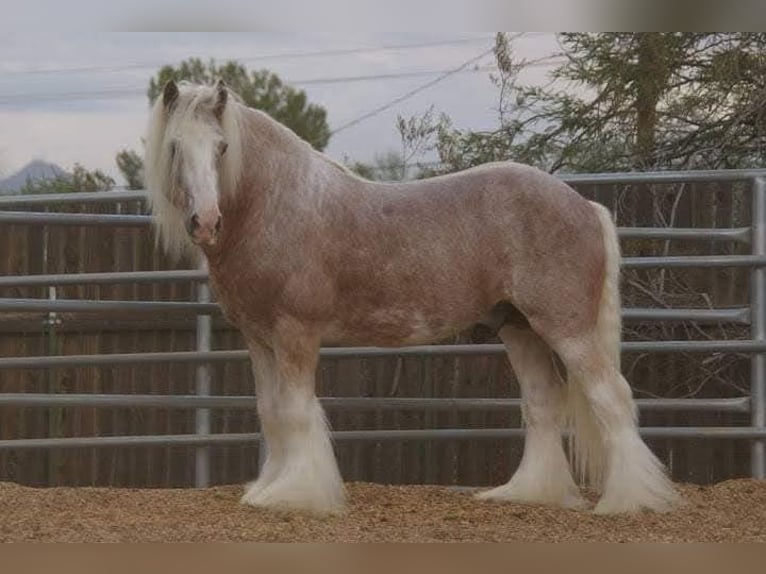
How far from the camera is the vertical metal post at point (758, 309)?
5.03 metres

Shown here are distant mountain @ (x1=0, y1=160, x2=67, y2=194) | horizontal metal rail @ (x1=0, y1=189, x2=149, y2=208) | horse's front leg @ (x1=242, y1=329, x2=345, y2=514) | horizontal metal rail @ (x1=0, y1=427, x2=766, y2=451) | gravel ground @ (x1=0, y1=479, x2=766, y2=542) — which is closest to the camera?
gravel ground @ (x1=0, y1=479, x2=766, y2=542)

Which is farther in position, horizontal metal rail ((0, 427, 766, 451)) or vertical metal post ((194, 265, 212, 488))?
vertical metal post ((194, 265, 212, 488))

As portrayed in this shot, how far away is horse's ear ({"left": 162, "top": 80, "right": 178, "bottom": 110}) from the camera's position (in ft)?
13.1

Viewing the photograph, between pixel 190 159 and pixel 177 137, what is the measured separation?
0.35 feet

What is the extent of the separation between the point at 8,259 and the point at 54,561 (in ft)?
14.8

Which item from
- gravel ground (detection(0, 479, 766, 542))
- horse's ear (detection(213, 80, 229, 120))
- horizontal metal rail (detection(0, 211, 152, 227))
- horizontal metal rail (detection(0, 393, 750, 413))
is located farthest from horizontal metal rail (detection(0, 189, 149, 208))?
gravel ground (detection(0, 479, 766, 542))

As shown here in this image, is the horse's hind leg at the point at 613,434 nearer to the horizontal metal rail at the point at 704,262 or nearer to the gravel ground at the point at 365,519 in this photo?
the gravel ground at the point at 365,519

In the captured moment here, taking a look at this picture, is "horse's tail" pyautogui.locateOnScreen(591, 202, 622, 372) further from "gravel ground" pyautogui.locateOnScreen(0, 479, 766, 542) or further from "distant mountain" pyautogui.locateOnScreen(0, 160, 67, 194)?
"distant mountain" pyautogui.locateOnScreen(0, 160, 67, 194)

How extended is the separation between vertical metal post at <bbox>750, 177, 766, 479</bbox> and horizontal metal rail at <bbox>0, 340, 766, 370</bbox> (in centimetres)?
11

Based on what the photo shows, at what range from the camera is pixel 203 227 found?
3732 mm

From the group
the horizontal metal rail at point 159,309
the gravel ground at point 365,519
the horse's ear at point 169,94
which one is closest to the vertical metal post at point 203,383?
the horizontal metal rail at point 159,309

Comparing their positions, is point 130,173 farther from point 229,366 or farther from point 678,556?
point 678,556

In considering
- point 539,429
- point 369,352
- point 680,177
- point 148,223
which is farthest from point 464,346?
point 148,223

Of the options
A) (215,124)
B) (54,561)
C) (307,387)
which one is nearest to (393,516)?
(307,387)
